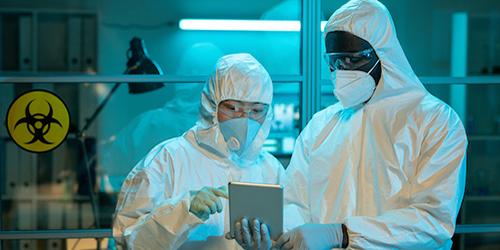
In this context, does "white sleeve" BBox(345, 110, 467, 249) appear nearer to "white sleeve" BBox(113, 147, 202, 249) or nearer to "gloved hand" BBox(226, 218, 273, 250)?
"gloved hand" BBox(226, 218, 273, 250)

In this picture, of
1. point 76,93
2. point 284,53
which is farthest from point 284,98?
point 76,93

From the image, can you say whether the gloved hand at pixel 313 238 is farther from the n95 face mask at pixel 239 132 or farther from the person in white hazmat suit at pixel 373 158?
the n95 face mask at pixel 239 132

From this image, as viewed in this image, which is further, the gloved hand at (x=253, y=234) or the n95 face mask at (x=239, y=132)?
the n95 face mask at (x=239, y=132)

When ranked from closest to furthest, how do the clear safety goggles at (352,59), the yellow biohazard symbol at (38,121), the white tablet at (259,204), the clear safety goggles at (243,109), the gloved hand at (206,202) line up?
the white tablet at (259,204) → the gloved hand at (206,202) → the clear safety goggles at (352,59) → the clear safety goggles at (243,109) → the yellow biohazard symbol at (38,121)

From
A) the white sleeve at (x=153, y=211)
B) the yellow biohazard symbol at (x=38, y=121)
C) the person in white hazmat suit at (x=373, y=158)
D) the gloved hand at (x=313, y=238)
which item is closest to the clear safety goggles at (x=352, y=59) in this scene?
the person in white hazmat suit at (x=373, y=158)

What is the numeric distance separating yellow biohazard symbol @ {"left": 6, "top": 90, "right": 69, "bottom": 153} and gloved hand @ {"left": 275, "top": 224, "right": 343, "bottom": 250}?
161cm

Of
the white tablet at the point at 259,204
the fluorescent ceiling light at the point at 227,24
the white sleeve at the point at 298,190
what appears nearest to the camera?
the white tablet at the point at 259,204

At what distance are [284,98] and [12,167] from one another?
1.33m

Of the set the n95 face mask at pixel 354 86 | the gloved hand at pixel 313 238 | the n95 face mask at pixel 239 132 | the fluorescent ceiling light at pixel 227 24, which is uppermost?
the fluorescent ceiling light at pixel 227 24

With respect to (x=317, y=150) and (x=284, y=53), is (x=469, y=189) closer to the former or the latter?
(x=284, y=53)

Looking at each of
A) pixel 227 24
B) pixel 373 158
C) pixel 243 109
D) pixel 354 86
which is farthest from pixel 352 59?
pixel 227 24

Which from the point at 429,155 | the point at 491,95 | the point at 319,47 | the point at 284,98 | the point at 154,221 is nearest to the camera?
the point at 429,155

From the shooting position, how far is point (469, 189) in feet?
11.8

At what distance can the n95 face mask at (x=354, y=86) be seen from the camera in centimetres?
210
